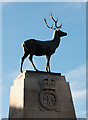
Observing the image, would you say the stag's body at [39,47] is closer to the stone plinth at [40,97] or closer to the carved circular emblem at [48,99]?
the stone plinth at [40,97]

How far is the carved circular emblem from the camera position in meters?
13.0

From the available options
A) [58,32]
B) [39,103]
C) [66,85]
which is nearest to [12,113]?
[39,103]

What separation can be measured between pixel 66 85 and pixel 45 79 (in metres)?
1.55

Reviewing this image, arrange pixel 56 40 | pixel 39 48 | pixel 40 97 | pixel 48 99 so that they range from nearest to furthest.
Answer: pixel 40 97
pixel 48 99
pixel 39 48
pixel 56 40

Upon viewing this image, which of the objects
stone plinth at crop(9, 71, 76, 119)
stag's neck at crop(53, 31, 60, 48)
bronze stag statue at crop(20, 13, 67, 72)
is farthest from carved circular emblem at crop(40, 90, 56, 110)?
A: stag's neck at crop(53, 31, 60, 48)

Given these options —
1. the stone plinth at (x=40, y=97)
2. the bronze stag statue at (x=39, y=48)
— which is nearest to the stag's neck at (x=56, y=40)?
the bronze stag statue at (x=39, y=48)

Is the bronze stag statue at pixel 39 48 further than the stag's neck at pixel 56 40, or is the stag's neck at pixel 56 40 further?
the stag's neck at pixel 56 40

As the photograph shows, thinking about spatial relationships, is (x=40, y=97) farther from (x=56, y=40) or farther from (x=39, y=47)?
(x=56, y=40)

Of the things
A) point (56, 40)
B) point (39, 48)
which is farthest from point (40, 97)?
point (56, 40)

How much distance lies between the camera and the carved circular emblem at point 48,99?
1300cm

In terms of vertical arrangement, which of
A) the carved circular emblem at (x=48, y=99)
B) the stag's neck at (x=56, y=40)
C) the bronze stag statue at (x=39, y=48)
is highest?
the stag's neck at (x=56, y=40)

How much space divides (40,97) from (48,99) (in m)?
0.53

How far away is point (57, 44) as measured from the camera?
1538 cm

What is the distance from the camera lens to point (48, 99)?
13258 millimetres
